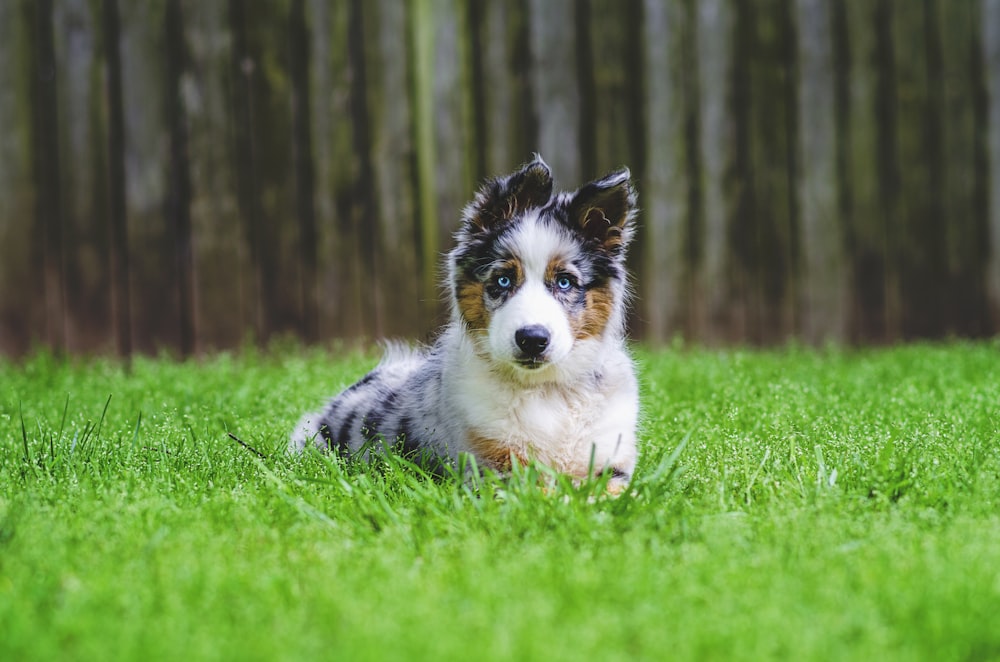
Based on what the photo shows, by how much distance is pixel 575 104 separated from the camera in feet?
20.2

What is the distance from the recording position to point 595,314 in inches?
130

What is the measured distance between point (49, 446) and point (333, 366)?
2.03 m

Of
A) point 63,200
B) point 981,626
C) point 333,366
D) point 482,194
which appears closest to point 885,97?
point 333,366

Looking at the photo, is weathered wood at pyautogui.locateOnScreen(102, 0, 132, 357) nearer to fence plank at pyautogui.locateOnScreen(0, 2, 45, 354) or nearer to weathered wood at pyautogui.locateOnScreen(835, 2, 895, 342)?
fence plank at pyautogui.locateOnScreen(0, 2, 45, 354)

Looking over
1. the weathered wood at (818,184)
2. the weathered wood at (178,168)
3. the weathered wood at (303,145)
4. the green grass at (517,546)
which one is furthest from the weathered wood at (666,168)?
the weathered wood at (178,168)

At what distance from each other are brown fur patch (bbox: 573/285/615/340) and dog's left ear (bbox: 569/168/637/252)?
15 centimetres

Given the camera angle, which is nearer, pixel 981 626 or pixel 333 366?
pixel 981 626

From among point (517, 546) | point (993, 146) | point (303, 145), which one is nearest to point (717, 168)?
point (993, 146)

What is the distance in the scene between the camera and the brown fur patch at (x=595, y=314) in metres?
3.26

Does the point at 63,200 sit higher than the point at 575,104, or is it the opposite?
the point at 575,104

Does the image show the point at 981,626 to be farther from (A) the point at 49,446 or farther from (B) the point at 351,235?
(B) the point at 351,235

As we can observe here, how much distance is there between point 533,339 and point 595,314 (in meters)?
0.37

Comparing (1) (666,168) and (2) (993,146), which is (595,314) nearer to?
(1) (666,168)

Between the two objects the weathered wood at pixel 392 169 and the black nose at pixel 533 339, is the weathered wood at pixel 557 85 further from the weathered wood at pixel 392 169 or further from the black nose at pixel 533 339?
the black nose at pixel 533 339
